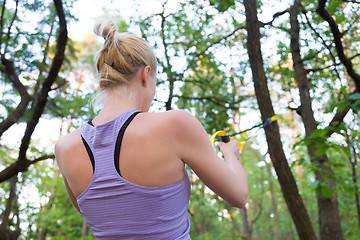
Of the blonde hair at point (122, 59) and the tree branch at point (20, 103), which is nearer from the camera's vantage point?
the blonde hair at point (122, 59)

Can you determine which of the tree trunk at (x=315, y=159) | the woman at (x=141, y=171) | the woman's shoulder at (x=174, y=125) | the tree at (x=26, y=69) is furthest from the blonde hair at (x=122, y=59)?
the tree trunk at (x=315, y=159)

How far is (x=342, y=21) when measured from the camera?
603 centimetres

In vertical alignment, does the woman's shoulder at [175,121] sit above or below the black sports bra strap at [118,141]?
above

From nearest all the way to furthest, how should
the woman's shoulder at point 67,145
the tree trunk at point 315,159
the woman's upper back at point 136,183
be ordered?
the woman's upper back at point 136,183, the woman's shoulder at point 67,145, the tree trunk at point 315,159

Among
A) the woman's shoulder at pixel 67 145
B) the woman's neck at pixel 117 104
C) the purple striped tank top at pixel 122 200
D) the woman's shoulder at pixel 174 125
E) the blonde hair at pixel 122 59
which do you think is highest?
the blonde hair at pixel 122 59

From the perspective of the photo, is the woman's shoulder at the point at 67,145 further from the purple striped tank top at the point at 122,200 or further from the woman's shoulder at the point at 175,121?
the woman's shoulder at the point at 175,121

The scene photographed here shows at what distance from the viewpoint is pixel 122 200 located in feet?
3.51

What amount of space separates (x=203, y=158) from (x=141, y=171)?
0.21 meters

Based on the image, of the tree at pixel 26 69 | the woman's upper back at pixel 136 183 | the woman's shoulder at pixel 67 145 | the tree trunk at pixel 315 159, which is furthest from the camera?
the tree trunk at pixel 315 159

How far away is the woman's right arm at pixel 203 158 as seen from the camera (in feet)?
3.49

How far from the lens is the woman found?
1057 millimetres

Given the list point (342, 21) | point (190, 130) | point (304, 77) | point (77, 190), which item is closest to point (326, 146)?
point (190, 130)

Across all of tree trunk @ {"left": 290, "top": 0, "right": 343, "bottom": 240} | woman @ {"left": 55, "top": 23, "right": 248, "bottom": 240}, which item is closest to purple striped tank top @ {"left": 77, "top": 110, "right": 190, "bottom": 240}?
woman @ {"left": 55, "top": 23, "right": 248, "bottom": 240}

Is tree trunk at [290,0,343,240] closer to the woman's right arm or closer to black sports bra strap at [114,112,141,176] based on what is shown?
the woman's right arm
